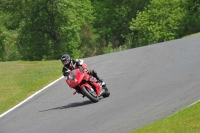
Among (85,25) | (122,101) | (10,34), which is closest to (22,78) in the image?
(122,101)

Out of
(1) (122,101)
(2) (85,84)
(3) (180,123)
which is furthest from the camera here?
(2) (85,84)

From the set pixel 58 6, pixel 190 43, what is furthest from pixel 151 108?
pixel 58 6

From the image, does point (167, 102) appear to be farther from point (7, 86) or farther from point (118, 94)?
point (7, 86)

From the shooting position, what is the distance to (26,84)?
2083 cm

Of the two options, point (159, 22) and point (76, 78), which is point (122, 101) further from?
point (159, 22)

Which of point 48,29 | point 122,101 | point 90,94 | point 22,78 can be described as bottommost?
point 48,29

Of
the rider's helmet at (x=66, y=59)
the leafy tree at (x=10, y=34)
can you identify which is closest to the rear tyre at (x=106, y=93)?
the rider's helmet at (x=66, y=59)

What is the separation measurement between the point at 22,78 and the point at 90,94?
7650mm

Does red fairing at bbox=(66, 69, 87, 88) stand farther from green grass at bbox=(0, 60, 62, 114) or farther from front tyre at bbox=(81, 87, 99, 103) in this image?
green grass at bbox=(0, 60, 62, 114)

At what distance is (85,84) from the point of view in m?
15.2

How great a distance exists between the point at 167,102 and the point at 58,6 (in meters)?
41.9

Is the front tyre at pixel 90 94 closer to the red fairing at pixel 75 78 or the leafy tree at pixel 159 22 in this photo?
the red fairing at pixel 75 78

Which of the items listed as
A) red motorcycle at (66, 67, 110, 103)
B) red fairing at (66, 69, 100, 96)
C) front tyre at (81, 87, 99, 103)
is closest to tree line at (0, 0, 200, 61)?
red motorcycle at (66, 67, 110, 103)

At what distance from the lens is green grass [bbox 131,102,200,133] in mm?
9830
